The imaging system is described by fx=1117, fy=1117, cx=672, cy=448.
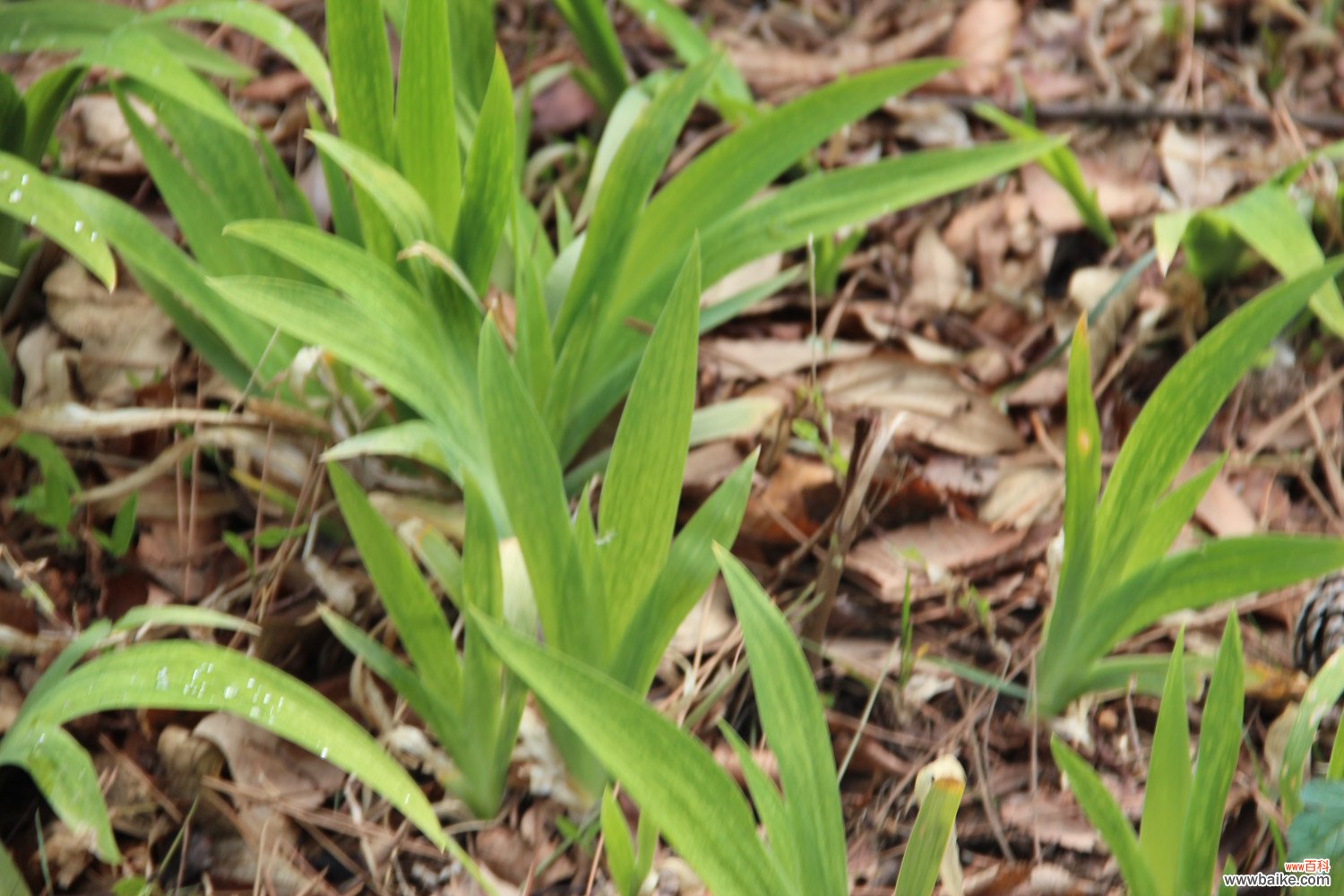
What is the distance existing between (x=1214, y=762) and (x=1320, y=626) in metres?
0.37

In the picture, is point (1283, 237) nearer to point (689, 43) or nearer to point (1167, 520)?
point (1167, 520)

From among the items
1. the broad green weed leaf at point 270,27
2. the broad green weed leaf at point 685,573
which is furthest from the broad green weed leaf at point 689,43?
the broad green weed leaf at point 685,573

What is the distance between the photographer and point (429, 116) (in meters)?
1.01

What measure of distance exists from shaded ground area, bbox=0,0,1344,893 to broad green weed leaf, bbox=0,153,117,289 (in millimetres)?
212

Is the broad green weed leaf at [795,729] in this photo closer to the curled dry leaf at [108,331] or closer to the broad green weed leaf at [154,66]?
the broad green weed leaf at [154,66]

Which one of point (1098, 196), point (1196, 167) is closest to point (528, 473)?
point (1098, 196)

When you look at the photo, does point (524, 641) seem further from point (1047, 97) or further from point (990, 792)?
point (1047, 97)

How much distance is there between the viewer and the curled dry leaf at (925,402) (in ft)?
4.27

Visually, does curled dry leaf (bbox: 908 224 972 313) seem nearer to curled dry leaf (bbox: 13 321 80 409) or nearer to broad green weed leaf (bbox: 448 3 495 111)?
broad green weed leaf (bbox: 448 3 495 111)

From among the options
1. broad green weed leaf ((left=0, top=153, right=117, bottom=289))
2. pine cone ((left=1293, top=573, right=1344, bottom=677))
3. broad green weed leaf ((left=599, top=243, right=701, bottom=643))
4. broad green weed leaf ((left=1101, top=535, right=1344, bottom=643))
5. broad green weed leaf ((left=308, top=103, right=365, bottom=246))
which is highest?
broad green weed leaf ((left=0, top=153, right=117, bottom=289))

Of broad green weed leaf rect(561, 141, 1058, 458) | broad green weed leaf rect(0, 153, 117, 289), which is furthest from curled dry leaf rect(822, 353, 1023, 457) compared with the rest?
broad green weed leaf rect(0, 153, 117, 289)

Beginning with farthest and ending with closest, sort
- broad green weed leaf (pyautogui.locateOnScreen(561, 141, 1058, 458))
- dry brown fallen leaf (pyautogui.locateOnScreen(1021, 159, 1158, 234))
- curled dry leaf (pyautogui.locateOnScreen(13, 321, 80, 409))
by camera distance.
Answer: dry brown fallen leaf (pyautogui.locateOnScreen(1021, 159, 1158, 234)) < curled dry leaf (pyautogui.locateOnScreen(13, 321, 80, 409)) < broad green weed leaf (pyautogui.locateOnScreen(561, 141, 1058, 458))

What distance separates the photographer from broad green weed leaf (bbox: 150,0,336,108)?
3.74 feet

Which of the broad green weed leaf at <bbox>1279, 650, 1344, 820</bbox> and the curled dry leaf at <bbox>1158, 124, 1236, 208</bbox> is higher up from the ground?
the curled dry leaf at <bbox>1158, 124, 1236, 208</bbox>
